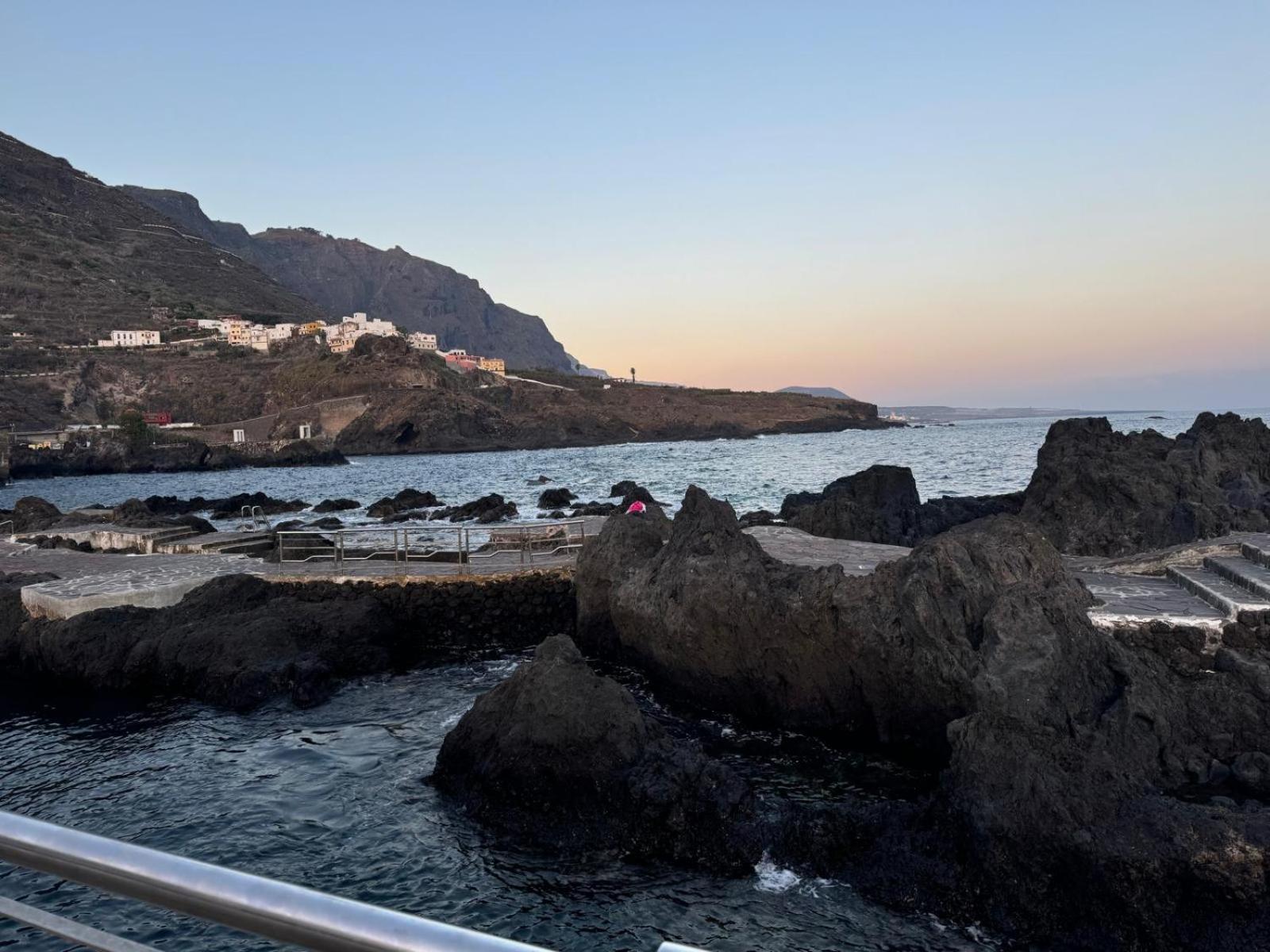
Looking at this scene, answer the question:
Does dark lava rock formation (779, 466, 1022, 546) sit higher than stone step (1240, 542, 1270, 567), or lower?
lower

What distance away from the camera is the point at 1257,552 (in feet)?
41.1

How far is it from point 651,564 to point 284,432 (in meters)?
93.9

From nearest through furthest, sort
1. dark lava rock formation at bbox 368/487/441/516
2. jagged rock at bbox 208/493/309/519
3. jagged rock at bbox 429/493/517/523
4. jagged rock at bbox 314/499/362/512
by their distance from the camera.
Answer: jagged rock at bbox 429/493/517/523 → dark lava rock formation at bbox 368/487/441/516 → jagged rock at bbox 208/493/309/519 → jagged rock at bbox 314/499/362/512

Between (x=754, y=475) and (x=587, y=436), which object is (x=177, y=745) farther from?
(x=587, y=436)

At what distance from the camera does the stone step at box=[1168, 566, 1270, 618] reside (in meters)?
10.6

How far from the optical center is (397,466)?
264ft

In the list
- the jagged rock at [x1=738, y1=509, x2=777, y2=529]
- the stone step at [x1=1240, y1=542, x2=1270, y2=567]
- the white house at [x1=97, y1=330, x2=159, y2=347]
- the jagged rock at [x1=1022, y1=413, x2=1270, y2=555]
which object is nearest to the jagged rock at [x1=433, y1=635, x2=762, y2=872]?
the stone step at [x1=1240, y1=542, x2=1270, y2=567]

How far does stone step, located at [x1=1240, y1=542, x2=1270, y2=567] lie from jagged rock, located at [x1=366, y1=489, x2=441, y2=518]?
31699 millimetres

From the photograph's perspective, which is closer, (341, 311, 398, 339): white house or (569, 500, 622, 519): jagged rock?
(569, 500, 622, 519): jagged rock

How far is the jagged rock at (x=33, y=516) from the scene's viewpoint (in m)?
28.7

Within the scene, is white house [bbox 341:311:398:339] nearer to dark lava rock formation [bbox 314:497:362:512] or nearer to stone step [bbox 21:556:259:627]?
dark lava rock formation [bbox 314:497:362:512]

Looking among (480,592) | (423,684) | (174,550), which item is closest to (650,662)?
(423,684)

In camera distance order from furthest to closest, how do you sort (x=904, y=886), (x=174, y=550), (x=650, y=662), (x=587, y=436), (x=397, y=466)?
(x=587, y=436) < (x=397, y=466) < (x=174, y=550) < (x=650, y=662) < (x=904, y=886)

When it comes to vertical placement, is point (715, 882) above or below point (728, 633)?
below
